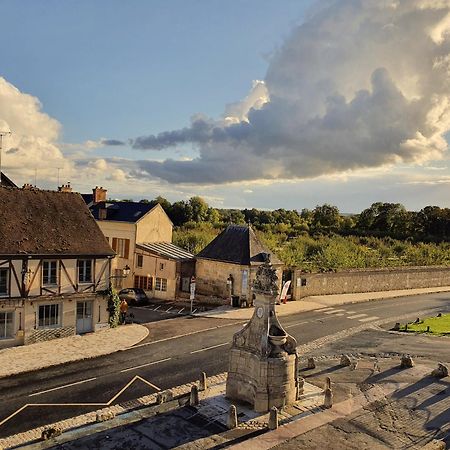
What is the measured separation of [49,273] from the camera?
19.5 m

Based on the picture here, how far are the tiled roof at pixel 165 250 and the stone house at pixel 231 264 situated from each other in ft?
4.20

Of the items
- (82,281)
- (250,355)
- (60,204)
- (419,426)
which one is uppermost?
(60,204)

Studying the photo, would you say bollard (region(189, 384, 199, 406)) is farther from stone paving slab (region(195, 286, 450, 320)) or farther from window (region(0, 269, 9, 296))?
stone paving slab (region(195, 286, 450, 320))

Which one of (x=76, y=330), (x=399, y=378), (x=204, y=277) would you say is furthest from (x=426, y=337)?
(x=76, y=330)

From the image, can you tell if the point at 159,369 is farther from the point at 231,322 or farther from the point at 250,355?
the point at 231,322

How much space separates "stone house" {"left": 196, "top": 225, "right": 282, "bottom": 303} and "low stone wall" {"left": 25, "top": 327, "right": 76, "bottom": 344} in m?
10.4

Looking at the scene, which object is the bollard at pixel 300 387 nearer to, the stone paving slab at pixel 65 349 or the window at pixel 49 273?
the stone paving slab at pixel 65 349

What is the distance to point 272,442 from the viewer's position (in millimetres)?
11336

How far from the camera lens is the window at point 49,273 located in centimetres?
1936

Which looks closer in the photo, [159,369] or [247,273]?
[159,369]

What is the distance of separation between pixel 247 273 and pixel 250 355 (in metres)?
13.8

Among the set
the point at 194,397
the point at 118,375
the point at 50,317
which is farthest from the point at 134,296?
the point at 194,397

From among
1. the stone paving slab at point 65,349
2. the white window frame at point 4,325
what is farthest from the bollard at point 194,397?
the white window frame at point 4,325

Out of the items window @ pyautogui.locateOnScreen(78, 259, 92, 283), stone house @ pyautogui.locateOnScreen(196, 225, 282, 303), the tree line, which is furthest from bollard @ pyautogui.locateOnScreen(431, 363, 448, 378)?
the tree line
